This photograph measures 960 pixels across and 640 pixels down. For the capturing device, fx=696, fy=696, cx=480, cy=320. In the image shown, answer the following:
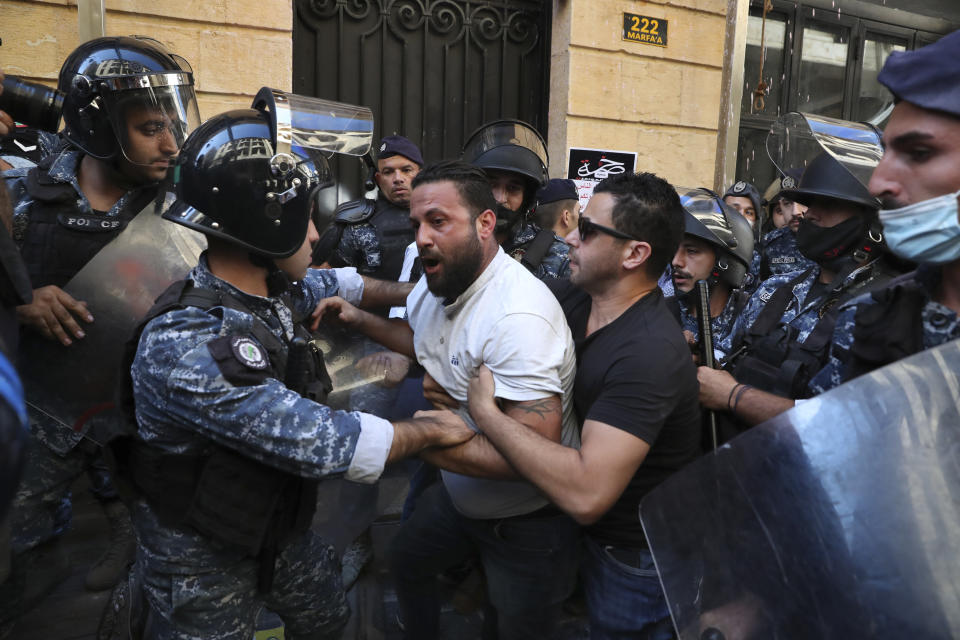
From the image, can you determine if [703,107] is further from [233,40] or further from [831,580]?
[831,580]

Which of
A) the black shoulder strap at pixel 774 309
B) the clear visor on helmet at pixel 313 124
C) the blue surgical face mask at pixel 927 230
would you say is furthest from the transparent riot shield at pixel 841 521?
the black shoulder strap at pixel 774 309

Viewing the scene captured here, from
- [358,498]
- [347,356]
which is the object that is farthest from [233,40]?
[358,498]

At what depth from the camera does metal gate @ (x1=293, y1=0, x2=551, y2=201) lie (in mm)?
6012

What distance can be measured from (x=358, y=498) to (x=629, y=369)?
3.76 feet

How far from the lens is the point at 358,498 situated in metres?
2.50

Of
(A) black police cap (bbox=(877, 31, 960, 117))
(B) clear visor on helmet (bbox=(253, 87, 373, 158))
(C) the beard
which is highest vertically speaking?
(A) black police cap (bbox=(877, 31, 960, 117))

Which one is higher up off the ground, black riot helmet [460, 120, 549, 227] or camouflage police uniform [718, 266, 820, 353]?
black riot helmet [460, 120, 549, 227]

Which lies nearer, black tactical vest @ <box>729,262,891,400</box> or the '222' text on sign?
black tactical vest @ <box>729,262,891,400</box>

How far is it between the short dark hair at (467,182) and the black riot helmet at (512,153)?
1333mm

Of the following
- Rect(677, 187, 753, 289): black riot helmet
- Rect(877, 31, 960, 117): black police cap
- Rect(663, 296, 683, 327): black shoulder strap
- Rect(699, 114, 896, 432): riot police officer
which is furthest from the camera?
Rect(677, 187, 753, 289): black riot helmet

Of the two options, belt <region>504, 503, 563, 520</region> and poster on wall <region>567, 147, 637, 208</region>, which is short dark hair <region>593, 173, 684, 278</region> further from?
poster on wall <region>567, 147, 637, 208</region>

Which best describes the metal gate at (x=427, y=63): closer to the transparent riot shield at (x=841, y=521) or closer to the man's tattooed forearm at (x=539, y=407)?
the man's tattooed forearm at (x=539, y=407)

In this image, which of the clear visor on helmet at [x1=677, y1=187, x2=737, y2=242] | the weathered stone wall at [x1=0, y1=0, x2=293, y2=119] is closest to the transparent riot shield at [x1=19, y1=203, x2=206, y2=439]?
the clear visor on helmet at [x1=677, y1=187, x2=737, y2=242]

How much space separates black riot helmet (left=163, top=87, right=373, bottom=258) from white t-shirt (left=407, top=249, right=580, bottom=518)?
22.6 inches
